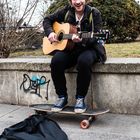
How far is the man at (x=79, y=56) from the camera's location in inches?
188

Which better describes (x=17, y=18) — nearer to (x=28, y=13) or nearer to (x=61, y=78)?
(x=28, y=13)

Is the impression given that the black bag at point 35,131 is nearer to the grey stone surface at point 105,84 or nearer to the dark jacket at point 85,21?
the grey stone surface at point 105,84

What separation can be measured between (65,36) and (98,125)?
1096 mm

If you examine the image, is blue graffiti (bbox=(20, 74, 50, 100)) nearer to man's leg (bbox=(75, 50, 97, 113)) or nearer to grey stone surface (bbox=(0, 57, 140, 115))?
grey stone surface (bbox=(0, 57, 140, 115))

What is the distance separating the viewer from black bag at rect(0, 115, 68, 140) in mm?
4293

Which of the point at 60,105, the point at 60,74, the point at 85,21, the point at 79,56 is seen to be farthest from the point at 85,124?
the point at 85,21

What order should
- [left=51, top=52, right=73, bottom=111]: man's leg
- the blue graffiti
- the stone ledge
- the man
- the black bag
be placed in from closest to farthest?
the black bag < the man < [left=51, top=52, right=73, bottom=111]: man's leg < the stone ledge < the blue graffiti

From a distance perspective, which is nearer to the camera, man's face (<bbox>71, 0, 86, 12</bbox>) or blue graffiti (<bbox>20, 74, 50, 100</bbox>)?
man's face (<bbox>71, 0, 86, 12</bbox>)

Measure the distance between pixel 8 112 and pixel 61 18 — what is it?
56.3 inches

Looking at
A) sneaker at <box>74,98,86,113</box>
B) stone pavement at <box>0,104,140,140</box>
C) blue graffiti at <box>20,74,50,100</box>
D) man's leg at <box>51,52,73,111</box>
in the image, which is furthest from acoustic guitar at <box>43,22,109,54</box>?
stone pavement at <box>0,104,140,140</box>

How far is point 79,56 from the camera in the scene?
4855mm

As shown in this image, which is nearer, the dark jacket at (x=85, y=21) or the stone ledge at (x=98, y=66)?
the dark jacket at (x=85, y=21)

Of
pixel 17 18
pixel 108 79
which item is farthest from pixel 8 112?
pixel 17 18

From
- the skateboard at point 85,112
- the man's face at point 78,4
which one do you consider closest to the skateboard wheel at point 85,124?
the skateboard at point 85,112
